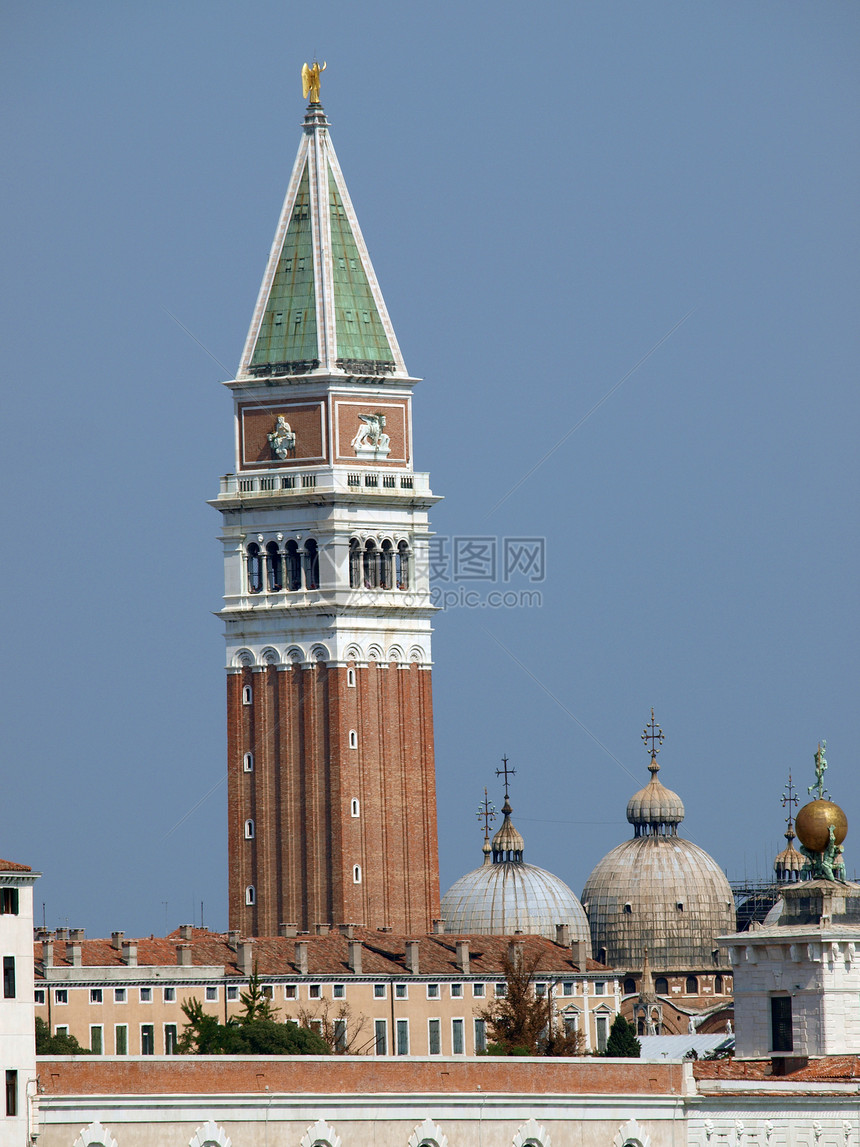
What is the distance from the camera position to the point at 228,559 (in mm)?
121375

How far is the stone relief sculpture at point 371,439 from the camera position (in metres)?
121

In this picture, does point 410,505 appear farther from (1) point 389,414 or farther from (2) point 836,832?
(2) point 836,832

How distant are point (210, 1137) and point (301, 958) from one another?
45.0m

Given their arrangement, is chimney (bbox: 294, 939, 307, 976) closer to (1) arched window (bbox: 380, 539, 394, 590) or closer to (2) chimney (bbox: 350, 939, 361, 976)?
(2) chimney (bbox: 350, 939, 361, 976)

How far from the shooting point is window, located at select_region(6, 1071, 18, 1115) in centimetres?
6222

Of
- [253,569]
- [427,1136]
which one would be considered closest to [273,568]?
[253,569]

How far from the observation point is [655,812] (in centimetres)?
15138

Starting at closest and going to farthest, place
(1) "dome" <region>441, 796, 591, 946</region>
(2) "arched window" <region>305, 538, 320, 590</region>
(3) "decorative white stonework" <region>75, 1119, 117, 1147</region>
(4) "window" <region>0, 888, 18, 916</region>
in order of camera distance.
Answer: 1. (3) "decorative white stonework" <region>75, 1119, 117, 1147</region>
2. (4) "window" <region>0, 888, 18, 916</region>
3. (2) "arched window" <region>305, 538, 320, 590</region>
4. (1) "dome" <region>441, 796, 591, 946</region>

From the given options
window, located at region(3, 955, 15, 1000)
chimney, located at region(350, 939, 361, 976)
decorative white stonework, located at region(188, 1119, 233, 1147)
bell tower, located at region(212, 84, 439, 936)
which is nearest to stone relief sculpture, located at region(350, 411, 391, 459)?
bell tower, located at region(212, 84, 439, 936)

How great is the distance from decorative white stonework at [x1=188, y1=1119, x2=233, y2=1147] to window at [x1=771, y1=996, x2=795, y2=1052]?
14.4 metres

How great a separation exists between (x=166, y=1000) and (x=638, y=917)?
4612 cm

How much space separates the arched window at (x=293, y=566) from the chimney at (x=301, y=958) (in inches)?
621

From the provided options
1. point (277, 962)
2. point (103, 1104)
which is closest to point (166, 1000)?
point (277, 962)

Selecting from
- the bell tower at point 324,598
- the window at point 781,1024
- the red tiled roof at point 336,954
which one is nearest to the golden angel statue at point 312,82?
the bell tower at point 324,598
